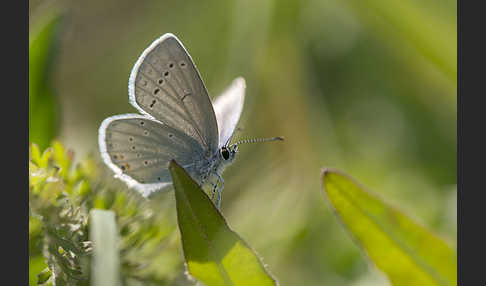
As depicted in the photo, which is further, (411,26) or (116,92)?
(116,92)

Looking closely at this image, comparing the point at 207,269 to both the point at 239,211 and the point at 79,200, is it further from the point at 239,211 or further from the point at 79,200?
the point at 239,211

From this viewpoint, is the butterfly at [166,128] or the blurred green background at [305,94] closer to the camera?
the butterfly at [166,128]

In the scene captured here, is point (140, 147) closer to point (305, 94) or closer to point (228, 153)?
point (228, 153)

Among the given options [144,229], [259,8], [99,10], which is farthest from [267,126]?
[144,229]

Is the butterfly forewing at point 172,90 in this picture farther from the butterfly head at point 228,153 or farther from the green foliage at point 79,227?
the green foliage at point 79,227

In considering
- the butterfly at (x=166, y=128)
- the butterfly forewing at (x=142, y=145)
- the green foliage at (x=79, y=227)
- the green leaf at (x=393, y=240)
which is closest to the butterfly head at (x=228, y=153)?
the butterfly at (x=166, y=128)

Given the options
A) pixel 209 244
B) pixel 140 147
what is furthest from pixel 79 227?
pixel 140 147
